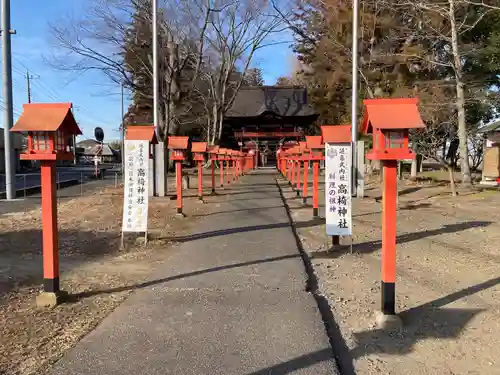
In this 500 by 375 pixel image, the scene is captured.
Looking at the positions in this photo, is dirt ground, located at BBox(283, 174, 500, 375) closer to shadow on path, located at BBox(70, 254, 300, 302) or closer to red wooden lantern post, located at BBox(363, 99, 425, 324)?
red wooden lantern post, located at BBox(363, 99, 425, 324)

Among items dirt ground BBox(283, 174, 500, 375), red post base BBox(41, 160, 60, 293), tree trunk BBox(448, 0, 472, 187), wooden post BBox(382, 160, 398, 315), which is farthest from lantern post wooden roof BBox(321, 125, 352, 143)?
tree trunk BBox(448, 0, 472, 187)

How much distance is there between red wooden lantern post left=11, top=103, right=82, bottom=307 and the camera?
485cm

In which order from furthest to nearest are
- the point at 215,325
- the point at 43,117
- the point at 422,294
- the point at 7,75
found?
the point at 7,75 < the point at 422,294 < the point at 43,117 < the point at 215,325

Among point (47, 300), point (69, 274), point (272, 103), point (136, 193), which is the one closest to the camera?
point (47, 300)

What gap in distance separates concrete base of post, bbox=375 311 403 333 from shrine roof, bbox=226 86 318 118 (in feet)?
118

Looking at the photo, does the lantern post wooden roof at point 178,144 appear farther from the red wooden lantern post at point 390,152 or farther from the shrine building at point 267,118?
the shrine building at point 267,118

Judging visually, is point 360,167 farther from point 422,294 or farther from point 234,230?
point 422,294

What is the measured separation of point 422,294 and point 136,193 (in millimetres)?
4793

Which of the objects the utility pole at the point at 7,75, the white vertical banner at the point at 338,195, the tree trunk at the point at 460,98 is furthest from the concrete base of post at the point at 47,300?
the tree trunk at the point at 460,98

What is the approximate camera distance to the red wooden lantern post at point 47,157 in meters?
4.85

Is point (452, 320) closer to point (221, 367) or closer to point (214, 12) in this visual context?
point (221, 367)

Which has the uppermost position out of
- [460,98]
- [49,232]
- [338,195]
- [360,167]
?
[460,98]

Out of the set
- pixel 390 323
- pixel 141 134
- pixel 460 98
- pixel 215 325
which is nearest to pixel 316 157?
pixel 141 134

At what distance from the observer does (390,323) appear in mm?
4254
